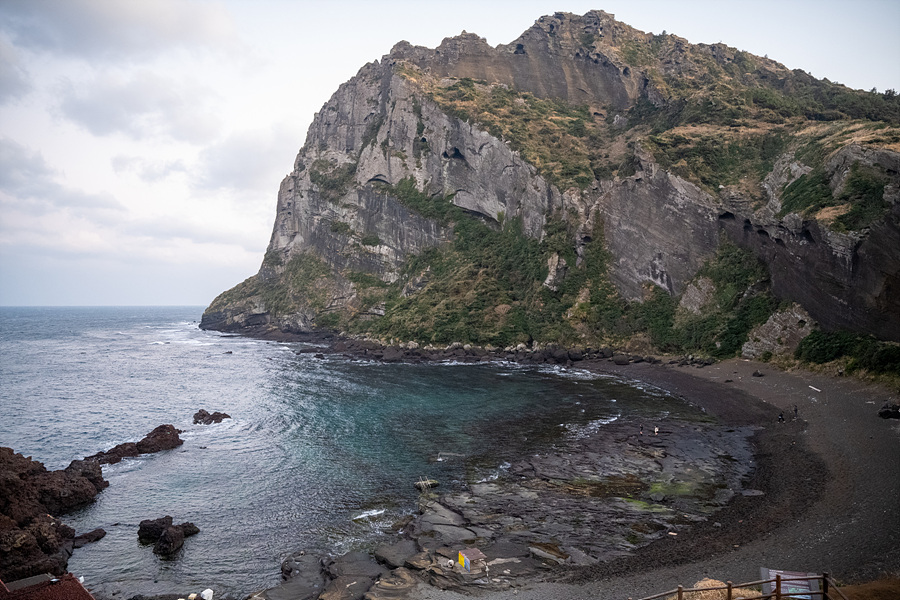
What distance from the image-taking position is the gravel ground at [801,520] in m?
17.3

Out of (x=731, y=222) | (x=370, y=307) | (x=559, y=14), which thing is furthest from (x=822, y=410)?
(x=559, y=14)

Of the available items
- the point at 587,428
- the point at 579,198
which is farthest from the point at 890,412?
the point at 579,198

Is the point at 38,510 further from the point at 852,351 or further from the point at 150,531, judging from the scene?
the point at 852,351

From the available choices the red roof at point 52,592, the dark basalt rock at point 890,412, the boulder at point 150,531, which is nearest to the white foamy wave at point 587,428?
the dark basalt rock at point 890,412

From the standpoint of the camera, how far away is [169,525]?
77.8ft

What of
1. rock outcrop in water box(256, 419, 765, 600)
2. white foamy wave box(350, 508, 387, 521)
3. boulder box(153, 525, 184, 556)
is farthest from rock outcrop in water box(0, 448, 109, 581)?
white foamy wave box(350, 508, 387, 521)

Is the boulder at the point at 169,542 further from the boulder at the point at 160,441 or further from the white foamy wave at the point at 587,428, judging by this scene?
the white foamy wave at the point at 587,428

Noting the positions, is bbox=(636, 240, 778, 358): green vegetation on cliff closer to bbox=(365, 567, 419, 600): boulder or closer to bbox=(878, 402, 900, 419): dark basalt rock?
bbox=(878, 402, 900, 419): dark basalt rock

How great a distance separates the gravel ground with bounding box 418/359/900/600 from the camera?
17328mm

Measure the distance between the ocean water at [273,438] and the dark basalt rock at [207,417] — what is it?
931mm

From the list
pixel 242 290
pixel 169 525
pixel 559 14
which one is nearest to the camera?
pixel 169 525

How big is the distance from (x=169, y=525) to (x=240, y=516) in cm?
314

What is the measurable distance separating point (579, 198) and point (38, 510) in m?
70.2

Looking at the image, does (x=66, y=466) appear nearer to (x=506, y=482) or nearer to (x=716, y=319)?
(x=506, y=482)
